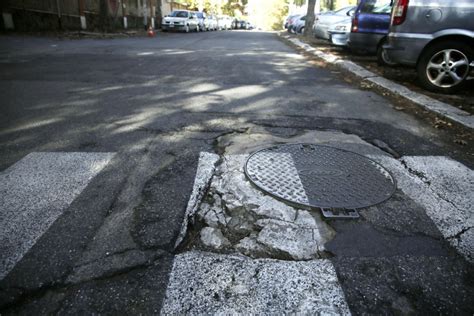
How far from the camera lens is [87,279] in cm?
161

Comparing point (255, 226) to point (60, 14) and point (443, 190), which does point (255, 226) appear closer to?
point (443, 190)

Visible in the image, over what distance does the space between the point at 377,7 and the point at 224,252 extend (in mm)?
9250

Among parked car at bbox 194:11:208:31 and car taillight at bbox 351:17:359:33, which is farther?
parked car at bbox 194:11:208:31

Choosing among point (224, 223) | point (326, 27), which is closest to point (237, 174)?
point (224, 223)

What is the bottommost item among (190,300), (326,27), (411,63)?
(190,300)

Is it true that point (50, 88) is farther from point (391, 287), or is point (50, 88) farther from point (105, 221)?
point (391, 287)

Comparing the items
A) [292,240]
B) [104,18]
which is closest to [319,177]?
[292,240]

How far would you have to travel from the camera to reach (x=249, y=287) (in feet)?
5.21

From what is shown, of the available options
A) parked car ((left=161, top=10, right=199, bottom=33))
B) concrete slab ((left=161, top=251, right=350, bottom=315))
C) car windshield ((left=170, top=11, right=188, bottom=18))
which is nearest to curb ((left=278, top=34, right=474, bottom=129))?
concrete slab ((left=161, top=251, right=350, bottom=315))

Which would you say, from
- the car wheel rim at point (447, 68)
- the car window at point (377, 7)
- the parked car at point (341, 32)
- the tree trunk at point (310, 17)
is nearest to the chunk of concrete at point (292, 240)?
the car wheel rim at point (447, 68)

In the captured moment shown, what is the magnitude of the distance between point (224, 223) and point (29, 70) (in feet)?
22.7

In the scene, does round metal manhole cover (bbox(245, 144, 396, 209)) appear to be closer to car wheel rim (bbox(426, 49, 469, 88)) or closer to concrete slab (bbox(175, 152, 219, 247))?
concrete slab (bbox(175, 152, 219, 247))

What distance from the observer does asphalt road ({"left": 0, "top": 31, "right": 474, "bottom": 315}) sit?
1580 mm

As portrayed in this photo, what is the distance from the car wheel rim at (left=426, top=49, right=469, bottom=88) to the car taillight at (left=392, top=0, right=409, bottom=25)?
0.87 metres
